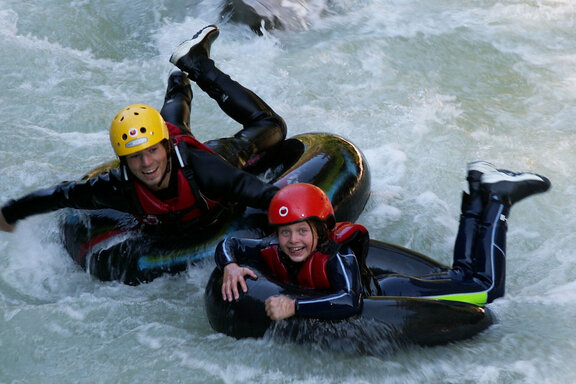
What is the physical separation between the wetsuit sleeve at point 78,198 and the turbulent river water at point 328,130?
0.51 meters

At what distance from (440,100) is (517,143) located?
106cm

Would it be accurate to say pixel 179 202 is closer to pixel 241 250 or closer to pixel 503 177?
pixel 241 250

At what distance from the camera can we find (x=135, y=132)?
4.37 metres

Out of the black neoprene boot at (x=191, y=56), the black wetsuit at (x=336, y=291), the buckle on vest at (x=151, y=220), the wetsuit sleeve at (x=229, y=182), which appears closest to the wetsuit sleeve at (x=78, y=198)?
the buckle on vest at (x=151, y=220)

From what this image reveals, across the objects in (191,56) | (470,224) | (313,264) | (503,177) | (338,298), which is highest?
(191,56)

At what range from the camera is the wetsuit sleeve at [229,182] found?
4.59 m

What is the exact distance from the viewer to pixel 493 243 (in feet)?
15.3

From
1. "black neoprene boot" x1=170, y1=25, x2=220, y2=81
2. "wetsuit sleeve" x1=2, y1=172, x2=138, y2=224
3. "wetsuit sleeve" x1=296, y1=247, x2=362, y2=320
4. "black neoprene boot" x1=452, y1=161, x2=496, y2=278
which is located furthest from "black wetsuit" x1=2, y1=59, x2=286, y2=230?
"black neoprene boot" x1=452, y1=161, x2=496, y2=278

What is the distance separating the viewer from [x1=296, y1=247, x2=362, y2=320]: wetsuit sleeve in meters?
3.81

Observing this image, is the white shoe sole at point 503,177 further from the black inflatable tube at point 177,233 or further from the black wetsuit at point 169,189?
the black wetsuit at point 169,189

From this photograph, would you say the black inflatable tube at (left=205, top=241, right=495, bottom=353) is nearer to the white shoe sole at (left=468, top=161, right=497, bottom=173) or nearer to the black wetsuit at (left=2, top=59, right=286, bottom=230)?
the black wetsuit at (left=2, top=59, right=286, bottom=230)

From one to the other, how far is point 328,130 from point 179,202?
9.50 feet

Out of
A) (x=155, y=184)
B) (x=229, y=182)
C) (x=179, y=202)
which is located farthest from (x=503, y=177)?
(x=155, y=184)

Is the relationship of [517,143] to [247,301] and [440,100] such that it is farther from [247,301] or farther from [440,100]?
[247,301]
